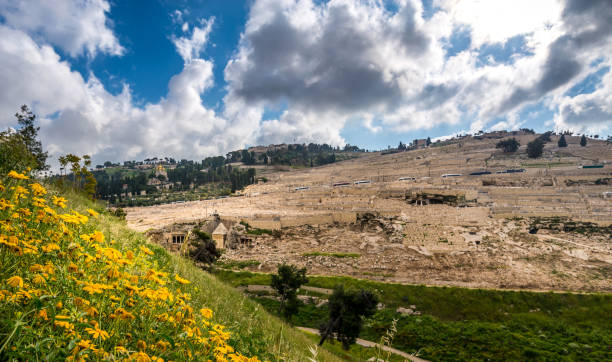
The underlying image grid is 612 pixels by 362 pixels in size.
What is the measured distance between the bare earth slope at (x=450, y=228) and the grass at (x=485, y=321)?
102 inches

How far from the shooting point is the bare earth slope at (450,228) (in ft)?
120

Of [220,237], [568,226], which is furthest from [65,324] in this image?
[568,226]

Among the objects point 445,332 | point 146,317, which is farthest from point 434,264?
point 146,317

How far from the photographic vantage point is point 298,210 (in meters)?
67.6

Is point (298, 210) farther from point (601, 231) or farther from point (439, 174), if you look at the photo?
point (439, 174)

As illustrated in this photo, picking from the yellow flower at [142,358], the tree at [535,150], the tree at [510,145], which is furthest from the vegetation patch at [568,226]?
the tree at [510,145]

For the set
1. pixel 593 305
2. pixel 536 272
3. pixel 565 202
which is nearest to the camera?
pixel 593 305

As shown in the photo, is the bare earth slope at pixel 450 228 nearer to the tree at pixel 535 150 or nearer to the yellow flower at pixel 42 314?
the tree at pixel 535 150

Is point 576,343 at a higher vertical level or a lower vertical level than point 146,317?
lower

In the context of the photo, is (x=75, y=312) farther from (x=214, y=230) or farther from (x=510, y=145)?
(x=510, y=145)

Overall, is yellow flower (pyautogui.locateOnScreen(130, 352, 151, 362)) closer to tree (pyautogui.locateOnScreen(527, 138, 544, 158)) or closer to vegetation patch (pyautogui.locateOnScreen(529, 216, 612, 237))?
vegetation patch (pyautogui.locateOnScreen(529, 216, 612, 237))

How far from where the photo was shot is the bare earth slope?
36.6 metres

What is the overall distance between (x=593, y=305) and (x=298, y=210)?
167 ft

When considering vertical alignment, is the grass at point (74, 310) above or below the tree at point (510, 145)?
below
